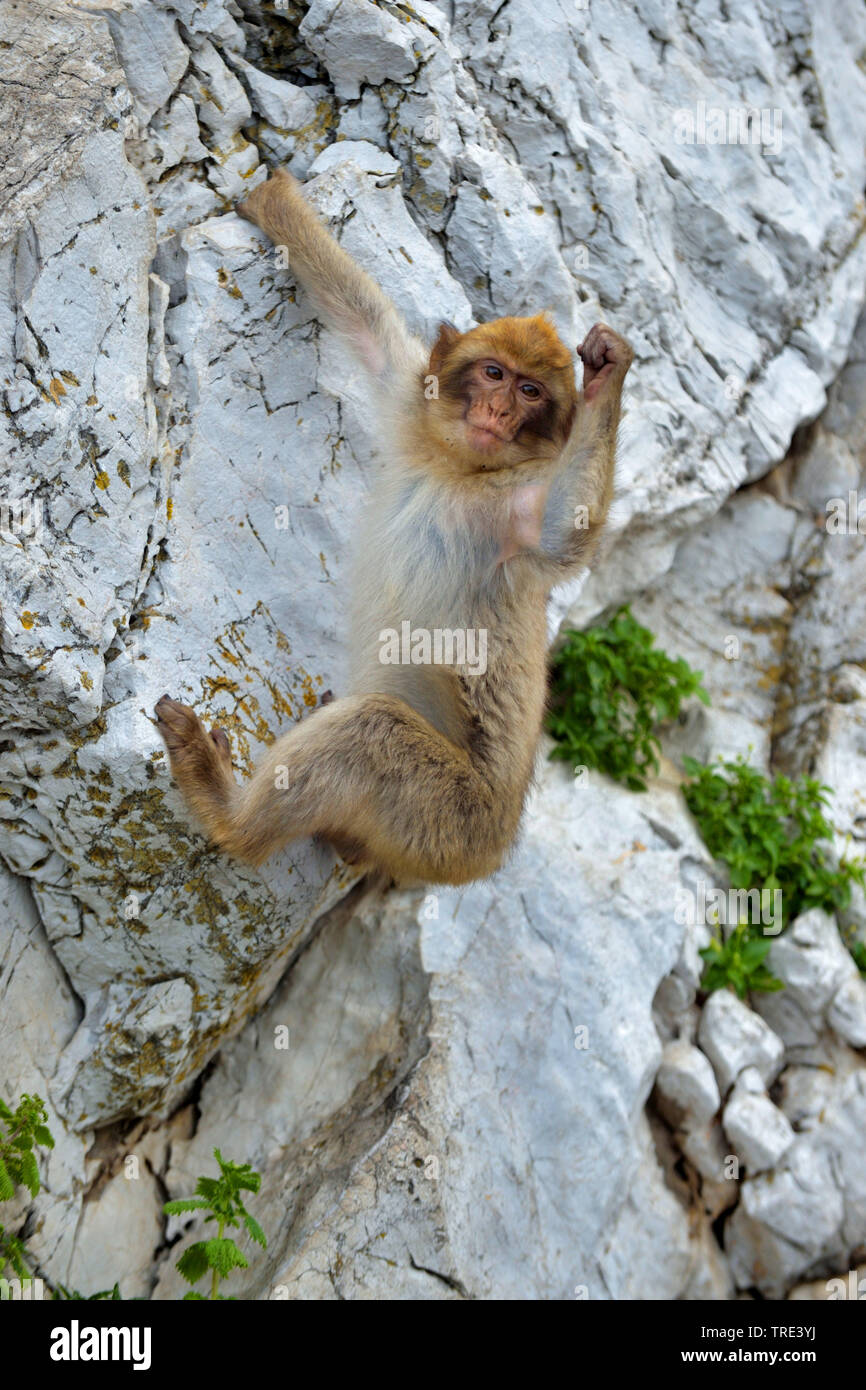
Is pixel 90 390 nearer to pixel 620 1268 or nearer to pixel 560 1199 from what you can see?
pixel 560 1199

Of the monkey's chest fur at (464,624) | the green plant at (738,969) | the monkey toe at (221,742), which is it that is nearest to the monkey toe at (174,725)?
the monkey toe at (221,742)

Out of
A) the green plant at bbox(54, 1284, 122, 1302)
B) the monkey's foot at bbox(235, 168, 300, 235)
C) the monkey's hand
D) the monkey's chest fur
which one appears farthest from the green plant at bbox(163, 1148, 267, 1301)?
the monkey's foot at bbox(235, 168, 300, 235)

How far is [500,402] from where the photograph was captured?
14.3ft

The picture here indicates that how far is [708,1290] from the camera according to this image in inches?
226

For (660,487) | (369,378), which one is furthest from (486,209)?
(660,487)

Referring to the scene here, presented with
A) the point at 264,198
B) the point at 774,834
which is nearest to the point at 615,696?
the point at 774,834

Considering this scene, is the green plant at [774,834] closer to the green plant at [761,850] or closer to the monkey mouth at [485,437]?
the green plant at [761,850]

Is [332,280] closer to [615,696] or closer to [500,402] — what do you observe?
[500,402]

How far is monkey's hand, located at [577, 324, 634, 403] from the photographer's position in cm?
405

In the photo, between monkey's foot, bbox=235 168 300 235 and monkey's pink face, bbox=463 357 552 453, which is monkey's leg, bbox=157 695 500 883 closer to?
monkey's pink face, bbox=463 357 552 453

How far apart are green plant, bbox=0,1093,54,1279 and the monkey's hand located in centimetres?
335

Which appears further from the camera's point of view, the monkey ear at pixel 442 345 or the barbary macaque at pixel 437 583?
the monkey ear at pixel 442 345

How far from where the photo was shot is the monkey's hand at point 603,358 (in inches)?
160

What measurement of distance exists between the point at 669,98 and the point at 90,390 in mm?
4543
